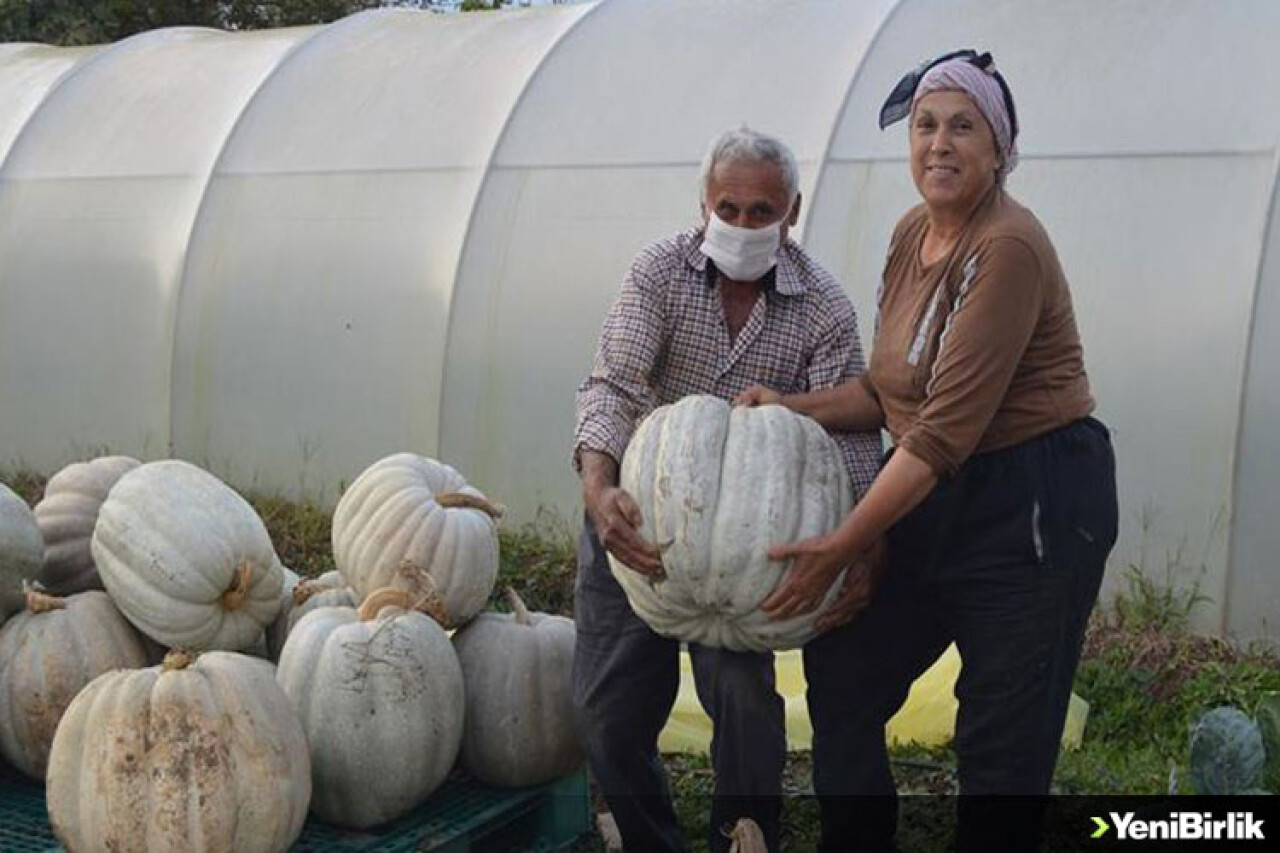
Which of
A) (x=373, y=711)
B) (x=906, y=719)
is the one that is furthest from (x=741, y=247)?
(x=906, y=719)

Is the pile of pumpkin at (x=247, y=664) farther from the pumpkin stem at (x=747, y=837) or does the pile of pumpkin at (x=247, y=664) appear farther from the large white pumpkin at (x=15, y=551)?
the pumpkin stem at (x=747, y=837)

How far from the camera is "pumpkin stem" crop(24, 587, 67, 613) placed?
3.95 metres

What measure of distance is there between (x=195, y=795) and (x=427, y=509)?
3.93 feet

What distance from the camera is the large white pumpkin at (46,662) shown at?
12.7 feet

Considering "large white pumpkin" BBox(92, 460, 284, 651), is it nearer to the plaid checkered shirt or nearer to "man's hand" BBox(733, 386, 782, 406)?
A: the plaid checkered shirt

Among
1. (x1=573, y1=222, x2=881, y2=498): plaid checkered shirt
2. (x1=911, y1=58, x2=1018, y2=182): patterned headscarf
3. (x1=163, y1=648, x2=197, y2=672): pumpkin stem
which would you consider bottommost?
(x1=163, y1=648, x2=197, y2=672): pumpkin stem

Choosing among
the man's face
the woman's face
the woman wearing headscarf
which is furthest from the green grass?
the woman's face

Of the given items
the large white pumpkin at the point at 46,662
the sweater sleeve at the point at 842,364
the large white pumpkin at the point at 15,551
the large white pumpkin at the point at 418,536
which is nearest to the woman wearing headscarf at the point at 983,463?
the sweater sleeve at the point at 842,364

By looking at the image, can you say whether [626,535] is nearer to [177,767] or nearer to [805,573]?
[805,573]

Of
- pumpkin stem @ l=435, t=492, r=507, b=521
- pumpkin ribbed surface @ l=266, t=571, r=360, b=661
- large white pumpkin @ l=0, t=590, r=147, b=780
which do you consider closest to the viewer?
large white pumpkin @ l=0, t=590, r=147, b=780

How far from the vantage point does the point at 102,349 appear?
893 cm

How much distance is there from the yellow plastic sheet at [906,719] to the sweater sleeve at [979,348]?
7.01ft

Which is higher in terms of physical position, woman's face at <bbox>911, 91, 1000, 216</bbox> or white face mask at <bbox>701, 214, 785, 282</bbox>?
woman's face at <bbox>911, 91, 1000, 216</bbox>

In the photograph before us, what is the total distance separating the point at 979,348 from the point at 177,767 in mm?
1849
